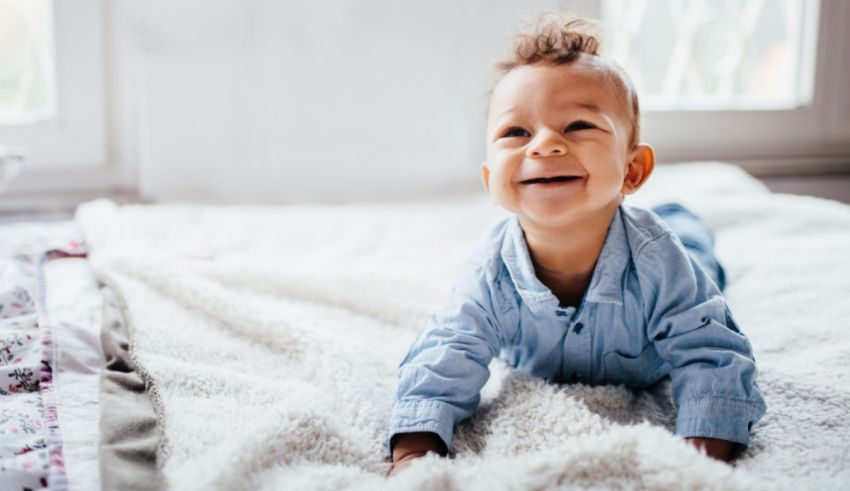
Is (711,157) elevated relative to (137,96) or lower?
lower

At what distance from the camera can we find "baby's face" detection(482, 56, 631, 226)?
90 centimetres

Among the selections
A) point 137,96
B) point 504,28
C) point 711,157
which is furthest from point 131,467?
point 711,157

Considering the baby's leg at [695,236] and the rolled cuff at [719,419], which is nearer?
the rolled cuff at [719,419]

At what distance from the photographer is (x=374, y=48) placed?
1755 millimetres

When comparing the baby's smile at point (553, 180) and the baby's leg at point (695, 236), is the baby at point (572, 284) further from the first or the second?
the baby's leg at point (695, 236)

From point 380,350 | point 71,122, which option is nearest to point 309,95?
point 71,122

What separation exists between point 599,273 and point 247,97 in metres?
0.98

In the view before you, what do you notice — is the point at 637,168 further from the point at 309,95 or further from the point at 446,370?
the point at 309,95

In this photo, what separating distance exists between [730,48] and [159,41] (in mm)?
1267

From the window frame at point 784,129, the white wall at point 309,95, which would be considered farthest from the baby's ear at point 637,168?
the window frame at point 784,129

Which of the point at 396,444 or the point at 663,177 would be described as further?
the point at 663,177

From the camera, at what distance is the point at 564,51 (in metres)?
Result: 0.95

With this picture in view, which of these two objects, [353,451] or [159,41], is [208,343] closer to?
[353,451]

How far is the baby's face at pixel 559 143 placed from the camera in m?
0.90
